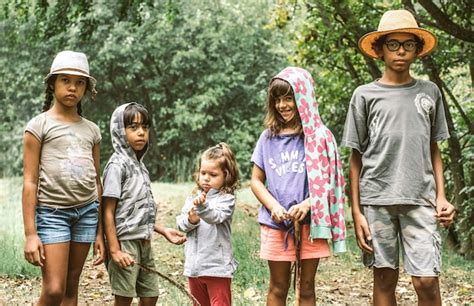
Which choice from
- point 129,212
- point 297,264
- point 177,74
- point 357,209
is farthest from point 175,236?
point 177,74

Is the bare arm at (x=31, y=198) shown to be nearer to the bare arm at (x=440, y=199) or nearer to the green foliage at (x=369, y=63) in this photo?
the bare arm at (x=440, y=199)

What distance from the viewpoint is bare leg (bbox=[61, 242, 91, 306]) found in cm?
393

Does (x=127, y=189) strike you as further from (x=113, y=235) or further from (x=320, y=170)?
(x=320, y=170)

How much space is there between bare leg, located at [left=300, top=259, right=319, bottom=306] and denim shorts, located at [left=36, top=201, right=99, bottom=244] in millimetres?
1238

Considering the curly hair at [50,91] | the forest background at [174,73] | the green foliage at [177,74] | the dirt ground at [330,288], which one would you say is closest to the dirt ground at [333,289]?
the dirt ground at [330,288]

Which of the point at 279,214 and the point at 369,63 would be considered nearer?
the point at 279,214

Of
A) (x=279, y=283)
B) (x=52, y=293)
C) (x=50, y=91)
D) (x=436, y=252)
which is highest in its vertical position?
(x=50, y=91)

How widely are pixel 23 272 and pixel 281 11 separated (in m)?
5.67

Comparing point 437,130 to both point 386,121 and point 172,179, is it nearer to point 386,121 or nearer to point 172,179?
point 386,121

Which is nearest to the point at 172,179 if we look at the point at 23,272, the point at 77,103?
the point at 23,272

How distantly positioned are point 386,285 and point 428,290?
0.25 meters

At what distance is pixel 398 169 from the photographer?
3.81 metres

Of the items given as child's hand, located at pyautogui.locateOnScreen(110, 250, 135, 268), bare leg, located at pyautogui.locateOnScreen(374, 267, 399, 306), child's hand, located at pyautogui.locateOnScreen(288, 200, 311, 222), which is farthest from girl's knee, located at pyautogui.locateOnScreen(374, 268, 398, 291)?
child's hand, located at pyautogui.locateOnScreen(110, 250, 135, 268)

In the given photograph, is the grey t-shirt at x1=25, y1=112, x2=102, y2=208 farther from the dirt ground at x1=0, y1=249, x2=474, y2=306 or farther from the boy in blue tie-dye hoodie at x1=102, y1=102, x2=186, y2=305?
the dirt ground at x1=0, y1=249, x2=474, y2=306
